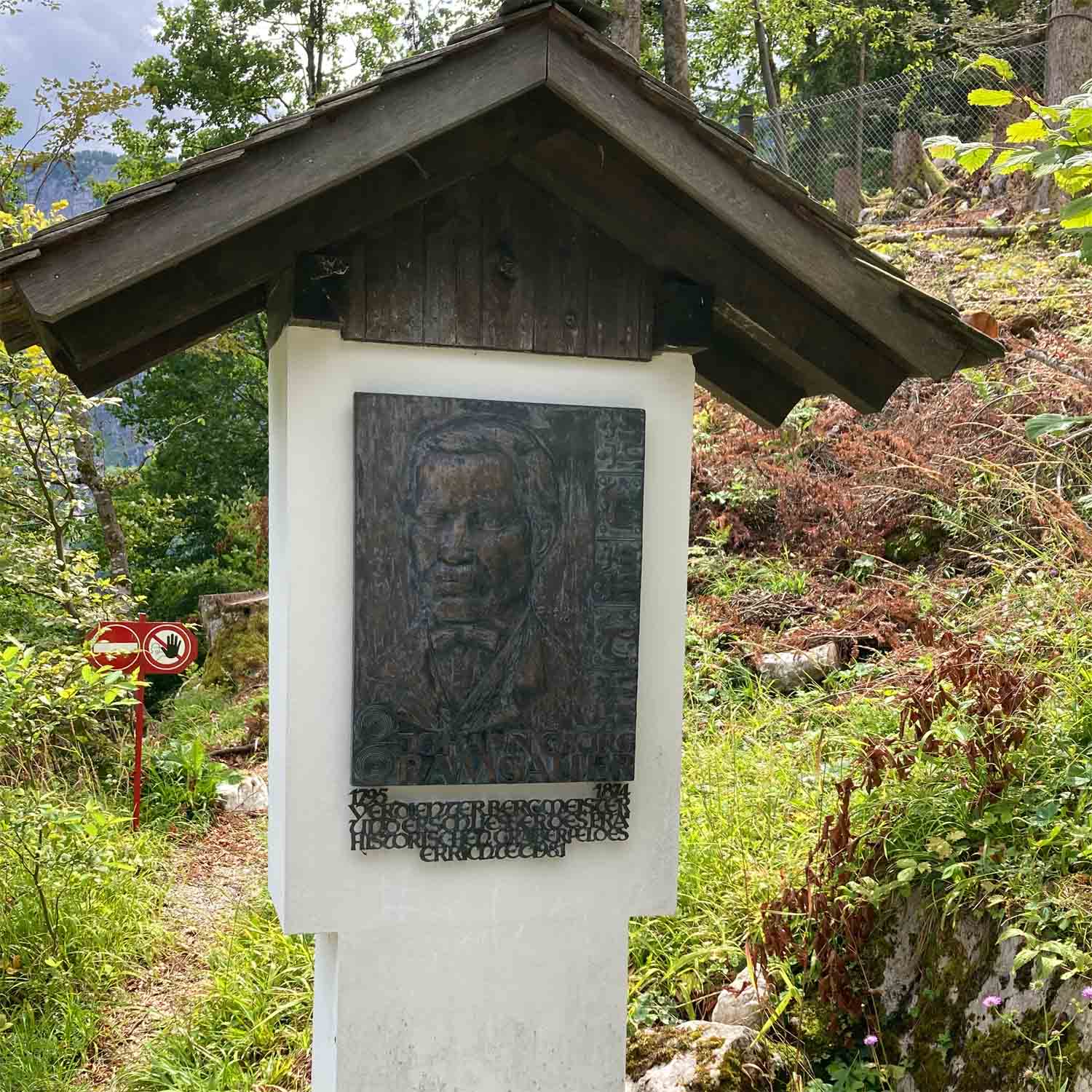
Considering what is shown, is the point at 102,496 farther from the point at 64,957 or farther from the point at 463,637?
the point at 463,637

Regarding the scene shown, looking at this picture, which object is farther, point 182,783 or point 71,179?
point 71,179

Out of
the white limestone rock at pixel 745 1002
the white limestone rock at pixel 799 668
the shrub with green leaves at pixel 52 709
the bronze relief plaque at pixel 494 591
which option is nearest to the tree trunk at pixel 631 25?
the white limestone rock at pixel 799 668

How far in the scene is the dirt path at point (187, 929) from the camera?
4535 millimetres

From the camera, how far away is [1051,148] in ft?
8.66

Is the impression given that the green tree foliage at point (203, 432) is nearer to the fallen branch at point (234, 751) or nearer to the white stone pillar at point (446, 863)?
the fallen branch at point (234, 751)

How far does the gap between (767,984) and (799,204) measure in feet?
8.10

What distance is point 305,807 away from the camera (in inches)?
105

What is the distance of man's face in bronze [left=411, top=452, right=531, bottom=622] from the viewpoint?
2641 mm

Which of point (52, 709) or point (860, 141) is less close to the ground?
point (860, 141)

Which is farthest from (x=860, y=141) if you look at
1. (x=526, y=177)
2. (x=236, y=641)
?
(x=526, y=177)

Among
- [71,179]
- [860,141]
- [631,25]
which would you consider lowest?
[71,179]

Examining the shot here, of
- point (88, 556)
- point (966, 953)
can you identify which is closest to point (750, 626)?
point (966, 953)

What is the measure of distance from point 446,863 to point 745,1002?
4.59 ft

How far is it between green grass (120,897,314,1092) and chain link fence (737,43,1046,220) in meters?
14.7
